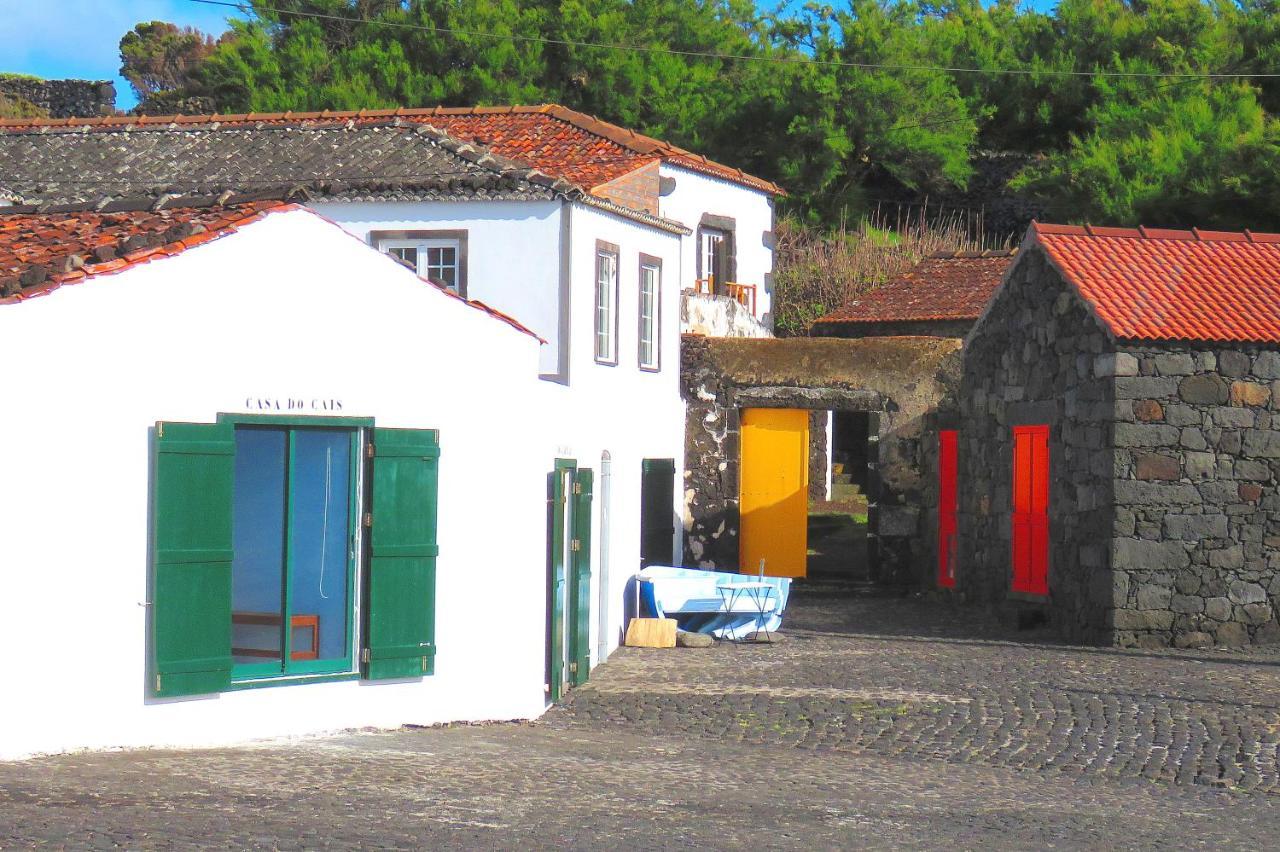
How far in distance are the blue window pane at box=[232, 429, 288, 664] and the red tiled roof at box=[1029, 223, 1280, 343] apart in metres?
8.67

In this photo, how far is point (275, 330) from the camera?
10.9 meters

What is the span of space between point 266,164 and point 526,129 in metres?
4.42

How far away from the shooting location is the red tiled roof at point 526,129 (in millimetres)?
22875

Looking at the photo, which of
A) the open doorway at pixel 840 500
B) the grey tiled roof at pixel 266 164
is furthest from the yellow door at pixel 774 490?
the grey tiled roof at pixel 266 164

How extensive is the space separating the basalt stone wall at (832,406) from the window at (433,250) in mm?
4943

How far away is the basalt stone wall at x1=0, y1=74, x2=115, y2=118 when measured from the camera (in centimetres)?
5431

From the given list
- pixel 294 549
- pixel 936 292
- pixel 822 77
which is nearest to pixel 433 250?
pixel 294 549

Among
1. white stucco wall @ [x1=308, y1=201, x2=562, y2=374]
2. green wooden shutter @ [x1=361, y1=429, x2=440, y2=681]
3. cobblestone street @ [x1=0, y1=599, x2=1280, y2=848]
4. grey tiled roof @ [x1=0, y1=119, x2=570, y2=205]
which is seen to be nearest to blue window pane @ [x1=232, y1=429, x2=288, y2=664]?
green wooden shutter @ [x1=361, y1=429, x2=440, y2=681]

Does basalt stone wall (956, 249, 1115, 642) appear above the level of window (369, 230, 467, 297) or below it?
below

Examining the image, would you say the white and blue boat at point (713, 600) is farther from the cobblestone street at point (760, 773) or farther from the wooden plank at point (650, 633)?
the cobblestone street at point (760, 773)

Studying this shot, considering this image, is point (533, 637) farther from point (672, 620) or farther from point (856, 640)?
point (856, 640)

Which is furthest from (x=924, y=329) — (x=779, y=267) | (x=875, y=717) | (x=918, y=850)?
(x=918, y=850)

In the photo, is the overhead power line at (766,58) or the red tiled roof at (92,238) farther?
the overhead power line at (766,58)

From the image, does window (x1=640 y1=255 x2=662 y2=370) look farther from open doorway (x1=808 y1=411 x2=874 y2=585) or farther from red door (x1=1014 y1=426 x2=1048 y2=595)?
red door (x1=1014 y1=426 x2=1048 y2=595)
